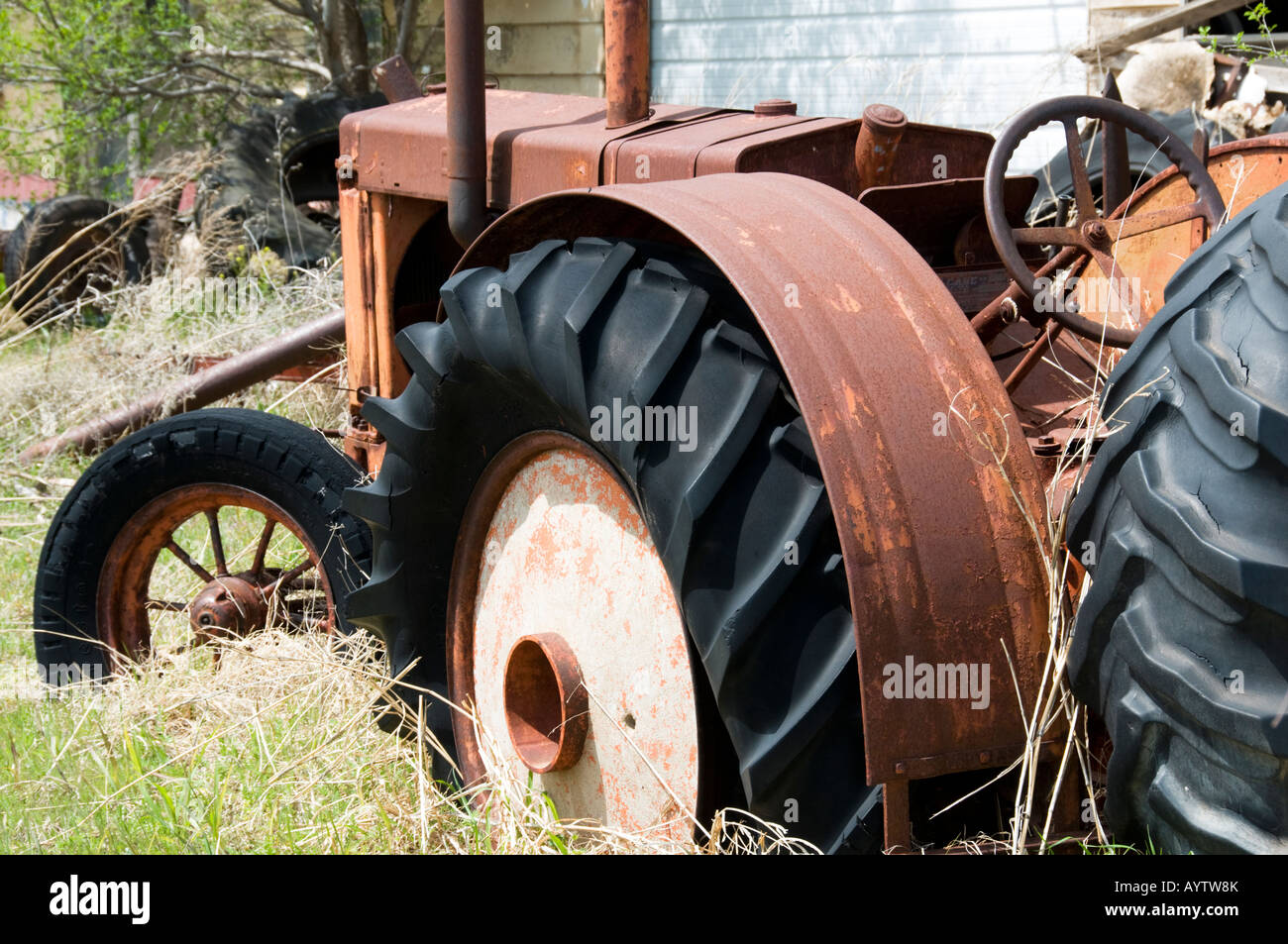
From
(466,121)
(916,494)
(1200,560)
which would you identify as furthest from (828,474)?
(466,121)

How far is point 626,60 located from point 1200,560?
187cm

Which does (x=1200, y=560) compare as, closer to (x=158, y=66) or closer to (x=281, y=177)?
(x=281, y=177)

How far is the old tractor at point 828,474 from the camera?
1443 mm

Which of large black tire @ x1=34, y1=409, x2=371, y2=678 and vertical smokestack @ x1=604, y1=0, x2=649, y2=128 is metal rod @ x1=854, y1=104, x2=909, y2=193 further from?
large black tire @ x1=34, y1=409, x2=371, y2=678

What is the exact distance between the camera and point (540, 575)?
91.9 inches

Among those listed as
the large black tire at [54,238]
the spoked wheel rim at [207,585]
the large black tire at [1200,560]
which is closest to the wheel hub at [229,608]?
the spoked wheel rim at [207,585]

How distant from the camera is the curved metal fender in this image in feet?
5.24

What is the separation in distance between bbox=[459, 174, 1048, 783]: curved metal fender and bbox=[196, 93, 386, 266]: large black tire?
6185 millimetres

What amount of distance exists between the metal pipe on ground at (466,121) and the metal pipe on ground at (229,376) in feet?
5.75

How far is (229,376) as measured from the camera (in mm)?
4734

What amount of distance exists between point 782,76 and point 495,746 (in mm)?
7371

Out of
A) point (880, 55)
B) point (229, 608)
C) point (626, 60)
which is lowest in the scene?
point (229, 608)

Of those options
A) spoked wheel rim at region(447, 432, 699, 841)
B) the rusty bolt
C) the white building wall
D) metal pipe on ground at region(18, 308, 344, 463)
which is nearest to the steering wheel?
the rusty bolt

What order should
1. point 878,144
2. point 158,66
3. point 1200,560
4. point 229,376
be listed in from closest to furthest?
point 1200,560
point 878,144
point 229,376
point 158,66
